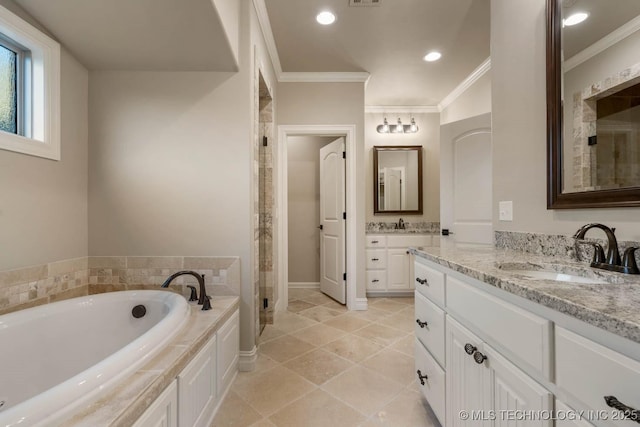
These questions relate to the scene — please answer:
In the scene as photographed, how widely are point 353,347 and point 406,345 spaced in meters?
0.44

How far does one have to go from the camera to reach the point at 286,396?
1660 millimetres

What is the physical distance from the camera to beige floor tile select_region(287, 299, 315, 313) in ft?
10.5

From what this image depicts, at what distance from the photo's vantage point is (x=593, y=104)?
113cm

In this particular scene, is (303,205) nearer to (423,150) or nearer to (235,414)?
(423,150)

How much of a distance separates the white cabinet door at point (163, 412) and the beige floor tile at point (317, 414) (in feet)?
2.04

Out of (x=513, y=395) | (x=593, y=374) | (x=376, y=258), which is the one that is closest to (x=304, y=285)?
(x=376, y=258)

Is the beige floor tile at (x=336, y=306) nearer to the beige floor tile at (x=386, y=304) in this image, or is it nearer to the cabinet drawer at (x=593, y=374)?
the beige floor tile at (x=386, y=304)

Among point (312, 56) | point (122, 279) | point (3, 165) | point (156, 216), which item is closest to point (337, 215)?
point (312, 56)

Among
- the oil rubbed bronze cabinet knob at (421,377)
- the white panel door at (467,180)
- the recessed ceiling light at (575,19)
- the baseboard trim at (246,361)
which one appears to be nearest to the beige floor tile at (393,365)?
the oil rubbed bronze cabinet knob at (421,377)

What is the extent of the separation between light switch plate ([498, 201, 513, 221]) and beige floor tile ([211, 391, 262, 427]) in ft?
5.79

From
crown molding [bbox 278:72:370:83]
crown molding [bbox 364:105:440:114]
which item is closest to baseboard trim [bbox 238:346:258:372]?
crown molding [bbox 278:72:370:83]

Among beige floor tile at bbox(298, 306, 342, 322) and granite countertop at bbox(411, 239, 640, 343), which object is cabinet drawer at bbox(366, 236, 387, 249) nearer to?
beige floor tile at bbox(298, 306, 342, 322)

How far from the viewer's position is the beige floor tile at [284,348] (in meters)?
2.13

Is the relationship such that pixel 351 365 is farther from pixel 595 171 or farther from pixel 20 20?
pixel 20 20
